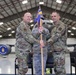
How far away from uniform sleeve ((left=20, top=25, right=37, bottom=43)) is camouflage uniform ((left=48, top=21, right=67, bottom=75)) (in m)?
0.34

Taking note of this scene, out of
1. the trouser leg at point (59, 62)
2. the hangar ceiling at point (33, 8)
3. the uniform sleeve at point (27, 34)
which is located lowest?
the trouser leg at point (59, 62)

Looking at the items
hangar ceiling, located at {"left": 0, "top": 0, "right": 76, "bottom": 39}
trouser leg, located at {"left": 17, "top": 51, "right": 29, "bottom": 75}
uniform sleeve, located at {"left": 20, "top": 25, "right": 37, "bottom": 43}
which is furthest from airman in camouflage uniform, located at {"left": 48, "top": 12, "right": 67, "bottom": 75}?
hangar ceiling, located at {"left": 0, "top": 0, "right": 76, "bottom": 39}

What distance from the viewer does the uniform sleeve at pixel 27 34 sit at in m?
3.63

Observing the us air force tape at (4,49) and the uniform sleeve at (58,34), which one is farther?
the us air force tape at (4,49)

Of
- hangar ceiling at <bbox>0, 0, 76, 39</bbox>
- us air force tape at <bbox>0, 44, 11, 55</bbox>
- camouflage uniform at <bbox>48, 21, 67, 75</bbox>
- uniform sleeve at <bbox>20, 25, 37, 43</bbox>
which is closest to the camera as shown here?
uniform sleeve at <bbox>20, 25, 37, 43</bbox>

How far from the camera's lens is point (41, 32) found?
3.53 metres

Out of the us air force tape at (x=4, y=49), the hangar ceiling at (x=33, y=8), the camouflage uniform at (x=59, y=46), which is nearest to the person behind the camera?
the camouflage uniform at (x=59, y=46)

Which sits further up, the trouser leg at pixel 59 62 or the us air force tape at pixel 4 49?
the us air force tape at pixel 4 49

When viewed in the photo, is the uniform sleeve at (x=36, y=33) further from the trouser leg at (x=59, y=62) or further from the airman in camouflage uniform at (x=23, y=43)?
the trouser leg at (x=59, y=62)

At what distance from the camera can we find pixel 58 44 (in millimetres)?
3787

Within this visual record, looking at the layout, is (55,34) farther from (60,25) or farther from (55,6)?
(55,6)

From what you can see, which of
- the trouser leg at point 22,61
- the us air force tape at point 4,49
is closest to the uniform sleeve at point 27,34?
the trouser leg at point 22,61

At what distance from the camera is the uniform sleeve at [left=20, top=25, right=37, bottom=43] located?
3627 mm

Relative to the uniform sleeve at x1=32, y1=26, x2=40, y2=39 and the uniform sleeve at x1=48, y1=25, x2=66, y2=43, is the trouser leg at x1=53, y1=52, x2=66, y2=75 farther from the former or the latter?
the uniform sleeve at x1=32, y1=26, x2=40, y2=39
